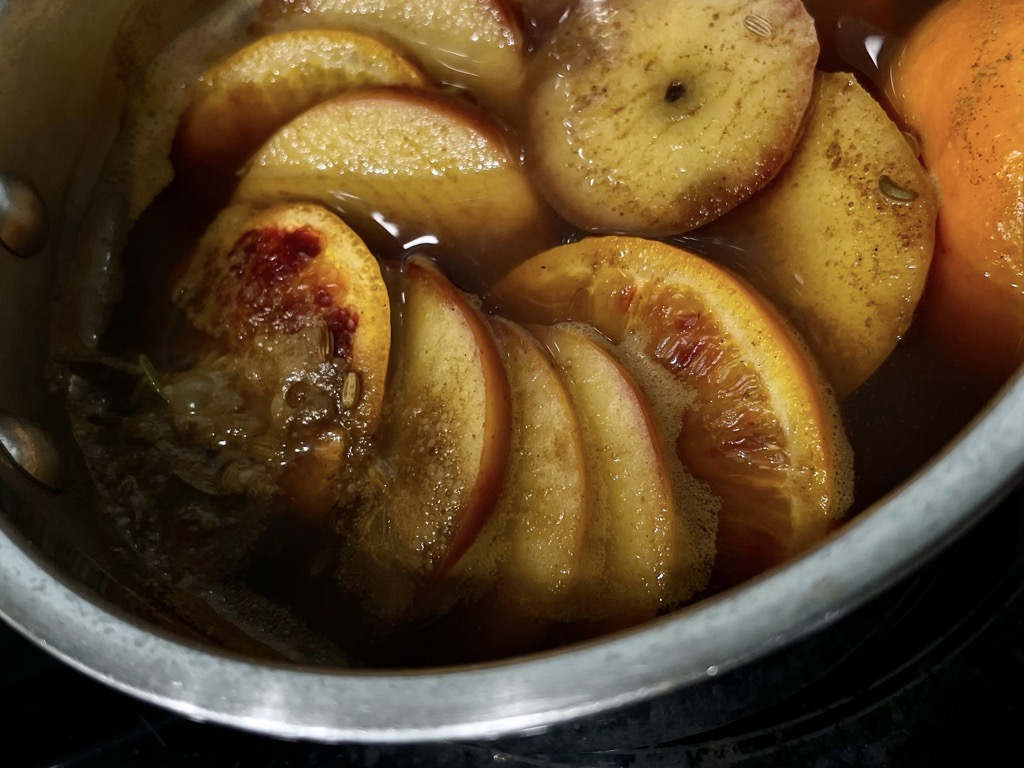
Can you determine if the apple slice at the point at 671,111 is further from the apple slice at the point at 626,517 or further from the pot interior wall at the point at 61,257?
the pot interior wall at the point at 61,257

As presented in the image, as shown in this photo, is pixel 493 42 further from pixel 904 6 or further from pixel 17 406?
pixel 17 406

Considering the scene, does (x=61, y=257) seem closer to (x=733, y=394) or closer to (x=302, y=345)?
(x=302, y=345)

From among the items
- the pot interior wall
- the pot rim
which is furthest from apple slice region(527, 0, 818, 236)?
the pot interior wall

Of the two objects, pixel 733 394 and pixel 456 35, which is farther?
pixel 456 35

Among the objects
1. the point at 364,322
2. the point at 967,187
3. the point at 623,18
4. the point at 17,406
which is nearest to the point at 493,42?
the point at 623,18

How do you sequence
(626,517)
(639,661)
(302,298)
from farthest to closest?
1. (302,298)
2. (626,517)
3. (639,661)

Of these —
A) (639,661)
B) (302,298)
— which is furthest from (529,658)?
(302,298)
